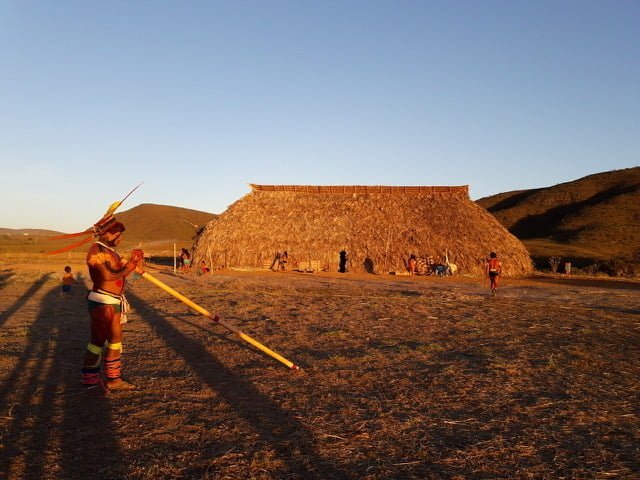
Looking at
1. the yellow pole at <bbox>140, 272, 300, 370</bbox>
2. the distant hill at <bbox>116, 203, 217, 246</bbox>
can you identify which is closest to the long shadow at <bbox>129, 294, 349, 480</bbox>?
the yellow pole at <bbox>140, 272, 300, 370</bbox>

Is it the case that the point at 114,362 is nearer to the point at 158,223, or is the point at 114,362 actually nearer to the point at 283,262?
the point at 283,262

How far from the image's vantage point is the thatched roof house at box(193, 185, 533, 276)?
24.0m

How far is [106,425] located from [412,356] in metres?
4.20

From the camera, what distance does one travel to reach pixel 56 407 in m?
4.75

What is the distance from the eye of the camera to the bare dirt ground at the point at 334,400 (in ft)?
11.6

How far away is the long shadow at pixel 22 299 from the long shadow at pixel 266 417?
503cm

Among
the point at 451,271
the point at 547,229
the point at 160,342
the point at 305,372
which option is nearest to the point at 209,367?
the point at 305,372

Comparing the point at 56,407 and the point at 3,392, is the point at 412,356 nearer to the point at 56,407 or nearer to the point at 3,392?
the point at 56,407

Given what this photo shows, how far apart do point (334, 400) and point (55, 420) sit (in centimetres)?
268

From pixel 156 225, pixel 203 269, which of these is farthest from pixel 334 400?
pixel 156 225

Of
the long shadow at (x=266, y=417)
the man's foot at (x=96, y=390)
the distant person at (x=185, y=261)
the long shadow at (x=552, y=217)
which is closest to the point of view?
the long shadow at (x=266, y=417)

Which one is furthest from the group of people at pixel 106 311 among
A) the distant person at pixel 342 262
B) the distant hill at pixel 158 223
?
the distant hill at pixel 158 223

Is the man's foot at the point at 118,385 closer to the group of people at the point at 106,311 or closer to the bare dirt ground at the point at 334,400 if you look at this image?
the group of people at the point at 106,311

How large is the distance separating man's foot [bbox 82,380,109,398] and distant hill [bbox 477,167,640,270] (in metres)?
29.0
